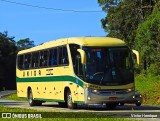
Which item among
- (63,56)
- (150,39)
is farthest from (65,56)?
(150,39)

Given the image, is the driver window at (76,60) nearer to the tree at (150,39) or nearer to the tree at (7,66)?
the tree at (150,39)

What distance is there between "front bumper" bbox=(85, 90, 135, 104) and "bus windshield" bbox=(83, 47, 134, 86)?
397 millimetres

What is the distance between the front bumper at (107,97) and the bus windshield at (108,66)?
15.6 inches

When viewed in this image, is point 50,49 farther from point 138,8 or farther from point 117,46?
point 138,8

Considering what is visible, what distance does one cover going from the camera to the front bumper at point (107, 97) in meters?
21.3

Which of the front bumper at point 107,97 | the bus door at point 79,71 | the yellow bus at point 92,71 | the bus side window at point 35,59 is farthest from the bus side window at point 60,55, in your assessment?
the bus side window at point 35,59

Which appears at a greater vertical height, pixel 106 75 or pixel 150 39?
pixel 150 39

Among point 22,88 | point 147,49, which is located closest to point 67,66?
point 22,88

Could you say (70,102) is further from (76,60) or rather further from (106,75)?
(106,75)

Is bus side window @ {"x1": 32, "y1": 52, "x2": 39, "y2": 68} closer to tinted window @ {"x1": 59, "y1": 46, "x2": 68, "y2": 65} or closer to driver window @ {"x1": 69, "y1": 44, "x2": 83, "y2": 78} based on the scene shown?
tinted window @ {"x1": 59, "y1": 46, "x2": 68, "y2": 65}

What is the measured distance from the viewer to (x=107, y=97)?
2138cm

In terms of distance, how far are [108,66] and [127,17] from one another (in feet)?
123

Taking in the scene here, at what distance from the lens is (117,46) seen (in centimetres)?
2225

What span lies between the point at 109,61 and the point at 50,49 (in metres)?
5.06
